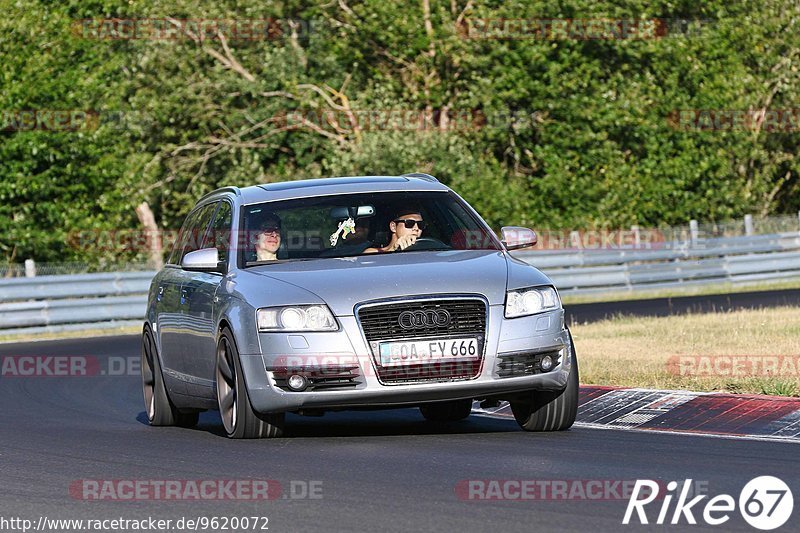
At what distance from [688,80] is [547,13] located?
4.86 meters

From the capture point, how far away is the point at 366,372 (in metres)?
9.65

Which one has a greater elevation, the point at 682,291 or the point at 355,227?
the point at 355,227

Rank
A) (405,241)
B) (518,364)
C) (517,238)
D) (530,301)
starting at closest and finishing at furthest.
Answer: (518,364), (530,301), (517,238), (405,241)

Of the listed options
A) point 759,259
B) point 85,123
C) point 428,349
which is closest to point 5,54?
point 85,123

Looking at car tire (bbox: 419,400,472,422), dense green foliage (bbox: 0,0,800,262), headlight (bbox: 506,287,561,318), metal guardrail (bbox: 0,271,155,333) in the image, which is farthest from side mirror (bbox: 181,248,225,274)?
dense green foliage (bbox: 0,0,800,262)

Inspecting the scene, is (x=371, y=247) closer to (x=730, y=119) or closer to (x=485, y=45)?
(x=485, y=45)

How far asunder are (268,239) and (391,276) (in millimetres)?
1270

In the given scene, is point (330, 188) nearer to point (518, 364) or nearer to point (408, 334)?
point (408, 334)

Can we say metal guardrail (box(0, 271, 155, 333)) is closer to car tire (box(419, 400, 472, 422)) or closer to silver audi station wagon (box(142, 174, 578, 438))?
car tire (box(419, 400, 472, 422))

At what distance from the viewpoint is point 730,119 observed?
43500mm

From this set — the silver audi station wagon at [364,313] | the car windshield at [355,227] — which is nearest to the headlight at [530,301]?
the silver audi station wagon at [364,313]

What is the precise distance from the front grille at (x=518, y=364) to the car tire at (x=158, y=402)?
3214mm

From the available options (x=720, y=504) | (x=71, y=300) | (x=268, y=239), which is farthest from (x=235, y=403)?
(x=71, y=300)

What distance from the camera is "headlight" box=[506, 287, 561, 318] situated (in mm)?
9875
